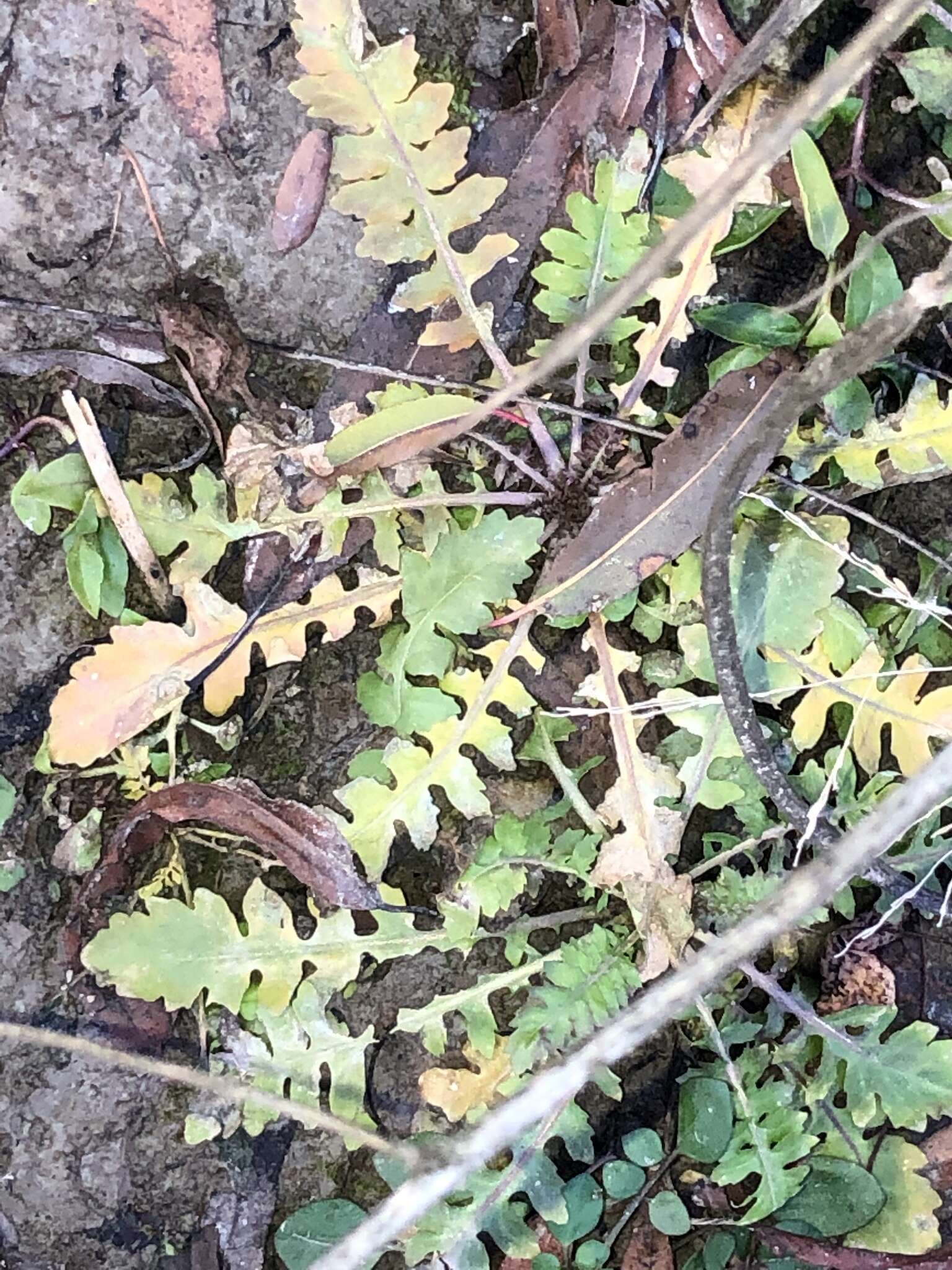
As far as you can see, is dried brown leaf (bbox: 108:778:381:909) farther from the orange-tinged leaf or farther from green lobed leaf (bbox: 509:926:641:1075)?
the orange-tinged leaf

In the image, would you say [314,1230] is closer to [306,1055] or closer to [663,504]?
[306,1055]

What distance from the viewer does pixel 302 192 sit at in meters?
1.62

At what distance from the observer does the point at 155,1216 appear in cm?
173

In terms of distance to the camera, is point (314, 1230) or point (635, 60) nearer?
point (635, 60)

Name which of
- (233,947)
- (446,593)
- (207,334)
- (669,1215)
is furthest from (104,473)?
(669,1215)

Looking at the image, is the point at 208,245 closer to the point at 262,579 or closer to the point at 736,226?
the point at 262,579

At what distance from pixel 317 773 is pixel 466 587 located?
0.42 meters

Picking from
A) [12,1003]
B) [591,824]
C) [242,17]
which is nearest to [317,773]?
[591,824]

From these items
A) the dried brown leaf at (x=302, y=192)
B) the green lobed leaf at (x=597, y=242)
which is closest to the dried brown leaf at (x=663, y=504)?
the green lobed leaf at (x=597, y=242)

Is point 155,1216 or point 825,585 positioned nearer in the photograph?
point 825,585

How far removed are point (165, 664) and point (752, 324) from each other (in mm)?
1038

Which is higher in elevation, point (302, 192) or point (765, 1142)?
point (302, 192)

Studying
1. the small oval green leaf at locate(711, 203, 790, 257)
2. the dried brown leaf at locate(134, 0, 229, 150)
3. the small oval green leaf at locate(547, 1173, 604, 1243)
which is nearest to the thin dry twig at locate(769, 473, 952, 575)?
the small oval green leaf at locate(711, 203, 790, 257)

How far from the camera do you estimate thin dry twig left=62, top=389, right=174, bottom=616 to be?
1.61 m
